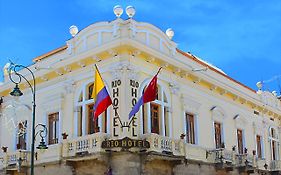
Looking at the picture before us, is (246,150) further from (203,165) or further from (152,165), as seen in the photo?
(152,165)

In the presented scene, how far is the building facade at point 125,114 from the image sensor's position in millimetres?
19828

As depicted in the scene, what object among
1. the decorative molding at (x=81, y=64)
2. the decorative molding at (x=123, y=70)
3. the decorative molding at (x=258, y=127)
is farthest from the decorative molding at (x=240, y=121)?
the decorative molding at (x=81, y=64)

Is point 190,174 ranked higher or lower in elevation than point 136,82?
lower

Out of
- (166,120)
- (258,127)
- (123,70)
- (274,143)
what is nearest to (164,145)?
(166,120)

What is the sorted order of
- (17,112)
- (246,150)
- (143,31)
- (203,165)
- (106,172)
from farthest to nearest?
(246,150)
(17,112)
(203,165)
(143,31)
(106,172)

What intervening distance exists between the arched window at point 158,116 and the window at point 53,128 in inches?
180

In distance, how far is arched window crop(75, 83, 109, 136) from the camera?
68.9 ft

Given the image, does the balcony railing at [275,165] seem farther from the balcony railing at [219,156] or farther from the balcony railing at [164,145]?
the balcony railing at [164,145]

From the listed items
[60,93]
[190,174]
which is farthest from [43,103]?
[190,174]

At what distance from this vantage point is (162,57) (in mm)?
21781

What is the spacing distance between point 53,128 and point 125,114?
4.89m

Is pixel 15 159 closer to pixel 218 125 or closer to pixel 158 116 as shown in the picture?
pixel 158 116

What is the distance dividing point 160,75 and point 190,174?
4749 millimetres

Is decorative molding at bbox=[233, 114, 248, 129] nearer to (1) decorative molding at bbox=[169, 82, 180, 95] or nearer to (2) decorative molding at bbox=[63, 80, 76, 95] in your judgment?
(1) decorative molding at bbox=[169, 82, 180, 95]
